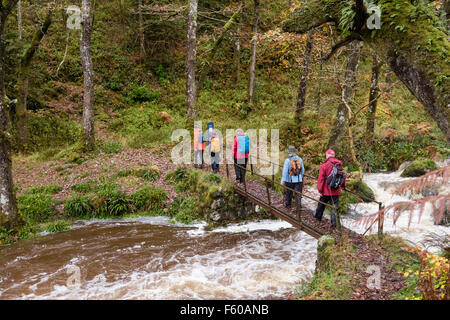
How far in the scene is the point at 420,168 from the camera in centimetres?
1430

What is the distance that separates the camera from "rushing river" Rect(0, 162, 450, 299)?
7.59m

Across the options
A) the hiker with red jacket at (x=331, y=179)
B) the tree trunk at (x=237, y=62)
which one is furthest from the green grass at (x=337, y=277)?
the tree trunk at (x=237, y=62)

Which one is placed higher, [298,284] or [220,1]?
[220,1]

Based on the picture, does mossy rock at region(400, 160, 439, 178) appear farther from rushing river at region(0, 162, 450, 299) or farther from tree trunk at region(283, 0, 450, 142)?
tree trunk at region(283, 0, 450, 142)

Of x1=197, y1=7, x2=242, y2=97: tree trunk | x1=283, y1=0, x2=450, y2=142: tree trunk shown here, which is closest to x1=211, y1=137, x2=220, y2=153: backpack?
x1=283, y1=0, x2=450, y2=142: tree trunk

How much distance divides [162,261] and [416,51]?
7.91 m

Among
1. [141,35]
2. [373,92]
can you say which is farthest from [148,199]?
[141,35]

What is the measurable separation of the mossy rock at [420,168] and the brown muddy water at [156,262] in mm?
6810

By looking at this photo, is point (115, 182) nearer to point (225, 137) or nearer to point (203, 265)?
point (203, 265)

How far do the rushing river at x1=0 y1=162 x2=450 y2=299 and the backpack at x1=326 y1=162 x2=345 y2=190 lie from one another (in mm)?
1139

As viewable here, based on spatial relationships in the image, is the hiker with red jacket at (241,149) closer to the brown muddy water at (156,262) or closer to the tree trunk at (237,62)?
→ the brown muddy water at (156,262)
